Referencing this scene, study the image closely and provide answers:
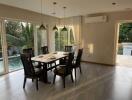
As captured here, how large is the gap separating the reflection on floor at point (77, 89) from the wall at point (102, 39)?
6.14ft

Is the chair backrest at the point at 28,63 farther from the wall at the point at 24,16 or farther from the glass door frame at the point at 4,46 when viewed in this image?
the wall at the point at 24,16

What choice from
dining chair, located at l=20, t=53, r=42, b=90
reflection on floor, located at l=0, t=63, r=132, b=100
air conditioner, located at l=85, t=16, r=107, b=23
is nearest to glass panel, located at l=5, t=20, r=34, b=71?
reflection on floor, located at l=0, t=63, r=132, b=100

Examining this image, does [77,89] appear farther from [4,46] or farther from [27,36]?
[27,36]

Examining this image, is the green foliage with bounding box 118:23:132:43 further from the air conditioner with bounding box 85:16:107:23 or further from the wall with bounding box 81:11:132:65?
the air conditioner with bounding box 85:16:107:23

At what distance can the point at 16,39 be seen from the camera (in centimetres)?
561

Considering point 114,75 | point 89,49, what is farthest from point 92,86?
point 89,49

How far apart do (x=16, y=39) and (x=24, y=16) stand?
43.8 inches

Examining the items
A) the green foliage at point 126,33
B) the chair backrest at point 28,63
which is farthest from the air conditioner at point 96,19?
the green foliage at point 126,33

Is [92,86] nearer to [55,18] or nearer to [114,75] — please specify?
[114,75]

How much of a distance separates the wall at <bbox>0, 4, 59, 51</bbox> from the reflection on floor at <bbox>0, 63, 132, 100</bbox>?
2508 millimetres

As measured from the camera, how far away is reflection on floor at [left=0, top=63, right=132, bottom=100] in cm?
315

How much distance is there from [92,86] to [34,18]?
4.32 m

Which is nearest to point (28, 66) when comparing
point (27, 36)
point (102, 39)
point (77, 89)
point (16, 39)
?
point (77, 89)

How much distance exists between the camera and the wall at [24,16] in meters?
4.84
